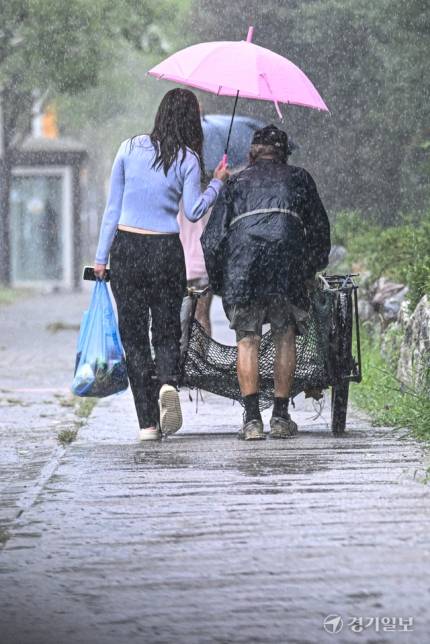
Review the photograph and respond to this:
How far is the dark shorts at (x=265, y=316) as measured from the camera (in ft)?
27.1

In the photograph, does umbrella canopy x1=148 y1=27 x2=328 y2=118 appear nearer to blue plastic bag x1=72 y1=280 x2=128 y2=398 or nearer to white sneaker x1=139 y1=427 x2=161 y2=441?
blue plastic bag x1=72 y1=280 x2=128 y2=398

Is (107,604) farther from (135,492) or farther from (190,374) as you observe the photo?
(190,374)

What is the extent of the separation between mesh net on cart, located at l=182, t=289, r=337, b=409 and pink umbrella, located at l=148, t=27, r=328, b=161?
1.15 metres

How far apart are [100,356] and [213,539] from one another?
324 centimetres

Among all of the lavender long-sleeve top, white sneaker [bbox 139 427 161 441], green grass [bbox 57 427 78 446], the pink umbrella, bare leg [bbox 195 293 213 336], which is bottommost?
green grass [bbox 57 427 78 446]

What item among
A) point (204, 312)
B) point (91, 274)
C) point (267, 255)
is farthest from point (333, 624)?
point (204, 312)

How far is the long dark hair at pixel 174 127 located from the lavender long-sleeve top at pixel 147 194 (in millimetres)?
41

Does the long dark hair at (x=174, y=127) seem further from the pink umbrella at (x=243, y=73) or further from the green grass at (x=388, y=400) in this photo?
the green grass at (x=388, y=400)

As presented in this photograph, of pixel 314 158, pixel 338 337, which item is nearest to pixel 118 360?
pixel 338 337

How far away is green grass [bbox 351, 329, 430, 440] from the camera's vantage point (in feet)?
26.9

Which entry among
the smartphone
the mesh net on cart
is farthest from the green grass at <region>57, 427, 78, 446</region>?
the smartphone

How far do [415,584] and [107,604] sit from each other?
0.95 metres

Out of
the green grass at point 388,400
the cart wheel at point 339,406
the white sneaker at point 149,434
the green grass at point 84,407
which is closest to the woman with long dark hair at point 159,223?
the white sneaker at point 149,434

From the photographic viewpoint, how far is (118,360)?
28.3 feet
